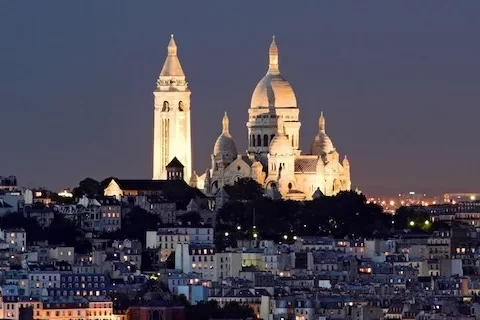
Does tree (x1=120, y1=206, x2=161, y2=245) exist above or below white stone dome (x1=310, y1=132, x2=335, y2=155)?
below

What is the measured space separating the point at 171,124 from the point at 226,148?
4.77 meters

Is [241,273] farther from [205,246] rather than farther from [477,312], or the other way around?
[477,312]

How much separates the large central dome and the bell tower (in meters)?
3.65

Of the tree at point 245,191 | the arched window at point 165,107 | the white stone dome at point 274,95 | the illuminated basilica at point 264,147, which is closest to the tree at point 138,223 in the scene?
the tree at point 245,191

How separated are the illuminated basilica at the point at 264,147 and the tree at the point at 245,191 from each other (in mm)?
950

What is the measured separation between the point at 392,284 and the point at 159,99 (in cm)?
3321

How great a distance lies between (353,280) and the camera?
14862 centimetres

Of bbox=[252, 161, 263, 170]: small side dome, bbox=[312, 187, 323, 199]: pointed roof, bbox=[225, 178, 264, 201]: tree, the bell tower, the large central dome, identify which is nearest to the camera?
bbox=[225, 178, 264, 201]: tree

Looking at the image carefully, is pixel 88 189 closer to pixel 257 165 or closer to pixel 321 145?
pixel 257 165

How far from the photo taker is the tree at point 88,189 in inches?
6574

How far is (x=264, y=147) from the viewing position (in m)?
175

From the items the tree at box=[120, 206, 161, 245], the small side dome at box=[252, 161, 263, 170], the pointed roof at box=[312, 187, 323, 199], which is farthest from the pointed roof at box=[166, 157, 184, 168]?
the tree at box=[120, 206, 161, 245]

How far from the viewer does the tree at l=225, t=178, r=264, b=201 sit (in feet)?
543

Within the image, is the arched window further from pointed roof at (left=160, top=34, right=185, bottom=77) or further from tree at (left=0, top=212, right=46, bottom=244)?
tree at (left=0, top=212, right=46, bottom=244)
